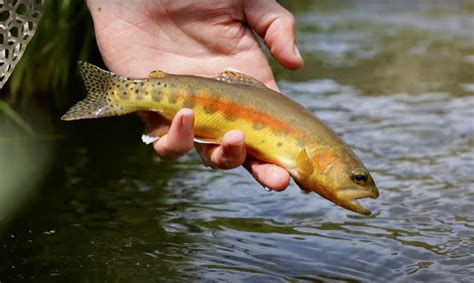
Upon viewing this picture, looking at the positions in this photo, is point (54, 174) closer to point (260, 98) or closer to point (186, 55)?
point (186, 55)

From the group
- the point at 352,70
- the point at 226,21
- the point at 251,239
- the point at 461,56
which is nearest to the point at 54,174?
the point at 251,239

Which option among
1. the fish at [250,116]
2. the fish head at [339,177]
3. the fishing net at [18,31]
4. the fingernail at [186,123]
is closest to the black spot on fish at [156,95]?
the fish at [250,116]

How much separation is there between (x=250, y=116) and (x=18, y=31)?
85cm

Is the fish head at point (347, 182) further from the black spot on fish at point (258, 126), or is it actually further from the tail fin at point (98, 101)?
the tail fin at point (98, 101)

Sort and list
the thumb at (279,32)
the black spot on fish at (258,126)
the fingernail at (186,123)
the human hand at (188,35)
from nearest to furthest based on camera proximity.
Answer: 1. the fingernail at (186,123)
2. the black spot on fish at (258,126)
3. the thumb at (279,32)
4. the human hand at (188,35)

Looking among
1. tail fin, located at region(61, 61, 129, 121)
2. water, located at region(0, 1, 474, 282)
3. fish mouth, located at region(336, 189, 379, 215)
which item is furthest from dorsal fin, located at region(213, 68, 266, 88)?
water, located at region(0, 1, 474, 282)

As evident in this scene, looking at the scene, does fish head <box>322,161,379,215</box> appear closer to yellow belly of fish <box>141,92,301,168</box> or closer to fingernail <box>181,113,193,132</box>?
yellow belly of fish <box>141,92,301,168</box>

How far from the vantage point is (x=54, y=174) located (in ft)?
12.6

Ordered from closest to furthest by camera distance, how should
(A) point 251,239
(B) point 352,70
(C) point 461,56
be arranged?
1. (A) point 251,239
2. (B) point 352,70
3. (C) point 461,56

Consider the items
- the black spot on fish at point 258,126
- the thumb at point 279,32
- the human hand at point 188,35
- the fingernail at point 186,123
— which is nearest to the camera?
the fingernail at point 186,123

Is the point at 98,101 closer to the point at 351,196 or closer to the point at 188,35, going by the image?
the point at 188,35

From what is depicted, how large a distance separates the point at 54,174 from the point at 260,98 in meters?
1.73

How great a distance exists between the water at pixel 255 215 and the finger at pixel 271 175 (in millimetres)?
523

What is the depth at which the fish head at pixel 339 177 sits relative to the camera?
2217mm
